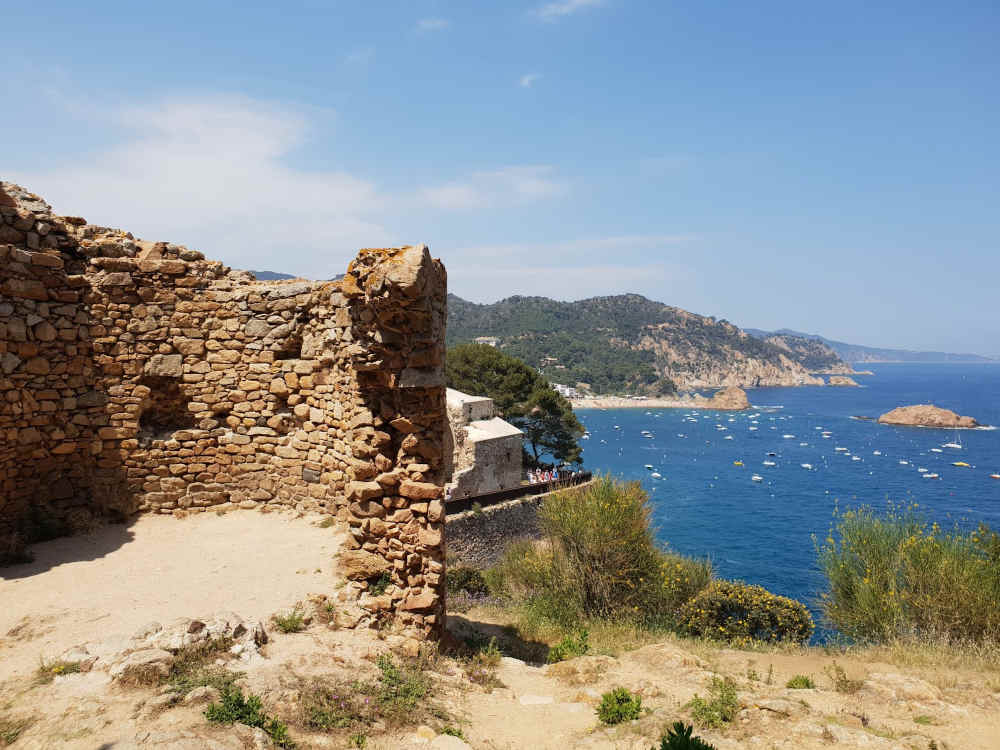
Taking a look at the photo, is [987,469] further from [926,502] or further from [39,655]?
[39,655]

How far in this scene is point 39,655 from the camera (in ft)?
16.3

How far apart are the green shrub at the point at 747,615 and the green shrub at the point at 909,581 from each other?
966mm

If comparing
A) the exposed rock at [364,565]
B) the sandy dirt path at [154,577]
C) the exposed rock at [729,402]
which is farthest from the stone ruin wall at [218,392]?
the exposed rock at [729,402]

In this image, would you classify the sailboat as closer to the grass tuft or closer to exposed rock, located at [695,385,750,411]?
exposed rock, located at [695,385,750,411]

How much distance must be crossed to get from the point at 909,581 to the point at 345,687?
1148 cm

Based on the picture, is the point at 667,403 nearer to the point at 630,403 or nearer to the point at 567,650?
the point at 630,403

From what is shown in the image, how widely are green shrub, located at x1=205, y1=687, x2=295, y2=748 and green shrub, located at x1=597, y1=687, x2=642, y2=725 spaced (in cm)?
298

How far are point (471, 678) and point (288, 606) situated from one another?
2166 millimetres

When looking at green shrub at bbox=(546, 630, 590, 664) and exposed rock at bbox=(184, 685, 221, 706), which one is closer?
exposed rock at bbox=(184, 685, 221, 706)

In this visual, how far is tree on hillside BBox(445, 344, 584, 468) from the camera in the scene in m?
43.9

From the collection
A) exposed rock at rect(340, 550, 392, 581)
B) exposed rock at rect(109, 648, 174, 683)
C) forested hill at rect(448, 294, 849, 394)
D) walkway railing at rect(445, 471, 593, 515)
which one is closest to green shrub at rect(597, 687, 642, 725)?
exposed rock at rect(340, 550, 392, 581)

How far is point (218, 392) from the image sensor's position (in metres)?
9.20

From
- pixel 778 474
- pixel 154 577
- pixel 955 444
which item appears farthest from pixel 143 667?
pixel 955 444

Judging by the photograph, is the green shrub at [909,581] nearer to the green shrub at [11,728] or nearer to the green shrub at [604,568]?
the green shrub at [604,568]
